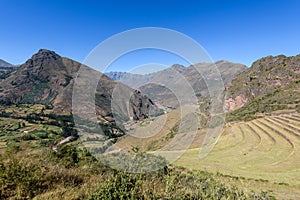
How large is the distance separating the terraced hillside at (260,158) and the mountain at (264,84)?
7237cm

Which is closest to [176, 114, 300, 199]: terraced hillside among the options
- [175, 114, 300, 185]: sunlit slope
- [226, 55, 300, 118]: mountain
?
[175, 114, 300, 185]: sunlit slope

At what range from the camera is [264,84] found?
144m

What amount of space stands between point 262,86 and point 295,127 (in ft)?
358

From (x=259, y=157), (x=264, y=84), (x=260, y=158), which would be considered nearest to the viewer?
(x=260, y=158)

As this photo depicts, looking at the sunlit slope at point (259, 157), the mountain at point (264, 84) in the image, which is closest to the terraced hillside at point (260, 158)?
the sunlit slope at point (259, 157)

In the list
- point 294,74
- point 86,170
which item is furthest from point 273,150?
point 294,74

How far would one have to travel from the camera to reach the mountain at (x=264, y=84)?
126688 millimetres

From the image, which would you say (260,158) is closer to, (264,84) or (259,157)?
(259,157)

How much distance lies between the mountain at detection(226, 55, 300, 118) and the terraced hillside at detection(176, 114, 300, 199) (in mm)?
72370

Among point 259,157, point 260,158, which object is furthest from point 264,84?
point 260,158

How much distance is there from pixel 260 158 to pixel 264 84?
123m

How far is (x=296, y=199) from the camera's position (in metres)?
16.2

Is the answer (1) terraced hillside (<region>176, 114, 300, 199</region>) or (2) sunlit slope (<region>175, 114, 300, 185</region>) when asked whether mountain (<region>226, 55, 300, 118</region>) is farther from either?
(1) terraced hillside (<region>176, 114, 300, 199</region>)

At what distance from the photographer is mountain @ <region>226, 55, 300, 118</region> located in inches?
4988
